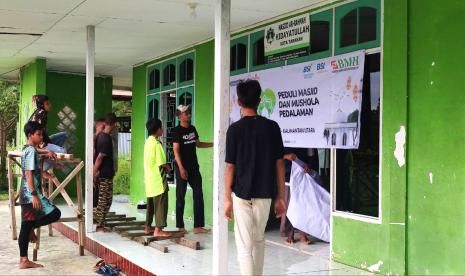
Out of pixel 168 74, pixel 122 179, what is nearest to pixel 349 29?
pixel 168 74

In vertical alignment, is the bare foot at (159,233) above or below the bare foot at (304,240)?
above

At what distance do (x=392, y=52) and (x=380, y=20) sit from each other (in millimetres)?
402

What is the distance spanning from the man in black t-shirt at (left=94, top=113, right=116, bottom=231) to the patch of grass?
6718mm

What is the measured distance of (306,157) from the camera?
280 inches

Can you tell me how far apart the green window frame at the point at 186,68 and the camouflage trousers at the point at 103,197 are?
8.09 feet

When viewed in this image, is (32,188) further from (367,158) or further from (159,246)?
(367,158)

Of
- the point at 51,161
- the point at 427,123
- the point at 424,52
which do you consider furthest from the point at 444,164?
the point at 51,161

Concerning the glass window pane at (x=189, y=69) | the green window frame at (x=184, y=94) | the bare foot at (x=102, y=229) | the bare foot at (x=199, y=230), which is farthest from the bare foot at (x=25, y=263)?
the glass window pane at (x=189, y=69)

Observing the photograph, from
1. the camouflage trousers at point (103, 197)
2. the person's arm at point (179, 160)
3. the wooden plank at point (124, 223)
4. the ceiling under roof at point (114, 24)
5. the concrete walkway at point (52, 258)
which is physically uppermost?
the ceiling under roof at point (114, 24)

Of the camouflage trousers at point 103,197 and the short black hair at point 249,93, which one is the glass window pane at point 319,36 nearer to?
the short black hair at point 249,93

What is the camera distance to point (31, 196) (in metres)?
5.99

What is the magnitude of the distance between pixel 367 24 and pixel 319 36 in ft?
2.80

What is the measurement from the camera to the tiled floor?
547cm

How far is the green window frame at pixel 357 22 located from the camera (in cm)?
540
